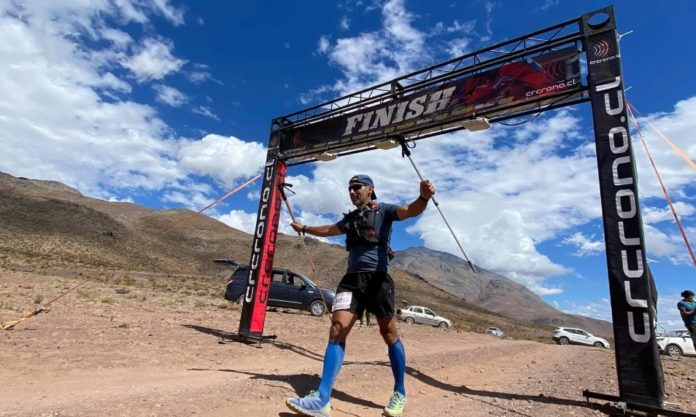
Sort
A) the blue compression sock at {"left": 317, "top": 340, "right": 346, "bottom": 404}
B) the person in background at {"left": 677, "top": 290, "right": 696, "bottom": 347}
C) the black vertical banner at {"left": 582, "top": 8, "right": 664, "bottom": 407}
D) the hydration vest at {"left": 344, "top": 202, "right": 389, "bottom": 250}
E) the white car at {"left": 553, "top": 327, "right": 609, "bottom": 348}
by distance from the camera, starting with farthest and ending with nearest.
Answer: the white car at {"left": 553, "top": 327, "right": 609, "bottom": 348}
the person in background at {"left": 677, "top": 290, "right": 696, "bottom": 347}
the black vertical banner at {"left": 582, "top": 8, "right": 664, "bottom": 407}
the hydration vest at {"left": 344, "top": 202, "right": 389, "bottom": 250}
the blue compression sock at {"left": 317, "top": 340, "right": 346, "bottom": 404}

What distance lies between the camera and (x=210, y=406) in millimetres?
3707

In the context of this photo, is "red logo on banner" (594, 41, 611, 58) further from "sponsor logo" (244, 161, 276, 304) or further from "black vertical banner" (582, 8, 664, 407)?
"sponsor logo" (244, 161, 276, 304)

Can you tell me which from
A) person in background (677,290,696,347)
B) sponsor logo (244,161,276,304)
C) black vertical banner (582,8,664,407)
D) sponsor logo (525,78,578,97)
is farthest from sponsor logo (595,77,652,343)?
person in background (677,290,696,347)

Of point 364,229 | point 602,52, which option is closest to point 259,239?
point 364,229

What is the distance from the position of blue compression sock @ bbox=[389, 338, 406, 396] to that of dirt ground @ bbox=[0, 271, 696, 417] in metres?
0.38

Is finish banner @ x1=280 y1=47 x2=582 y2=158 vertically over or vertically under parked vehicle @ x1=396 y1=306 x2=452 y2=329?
over

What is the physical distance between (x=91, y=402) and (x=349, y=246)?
2650 mm

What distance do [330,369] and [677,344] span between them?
21.2m

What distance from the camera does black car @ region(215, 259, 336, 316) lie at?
17.2m

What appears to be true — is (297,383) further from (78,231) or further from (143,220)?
(143,220)

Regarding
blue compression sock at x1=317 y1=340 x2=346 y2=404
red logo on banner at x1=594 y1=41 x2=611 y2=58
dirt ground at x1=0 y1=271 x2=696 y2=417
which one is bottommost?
dirt ground at x1=0 y1=271 x2=696 y2=417

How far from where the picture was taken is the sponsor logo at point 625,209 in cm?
518

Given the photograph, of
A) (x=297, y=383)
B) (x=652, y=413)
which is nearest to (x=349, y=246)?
(x=297, y=383)

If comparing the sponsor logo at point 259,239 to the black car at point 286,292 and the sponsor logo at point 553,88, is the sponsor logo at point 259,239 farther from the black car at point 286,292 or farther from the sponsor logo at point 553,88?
the black car at point 286,292
